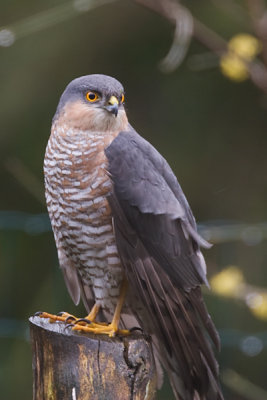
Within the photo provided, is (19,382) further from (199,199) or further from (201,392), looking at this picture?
(201,392)

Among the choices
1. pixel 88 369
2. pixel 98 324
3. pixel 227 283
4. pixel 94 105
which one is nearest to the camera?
pixel 88 369

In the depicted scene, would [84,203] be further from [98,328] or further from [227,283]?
[227,283]

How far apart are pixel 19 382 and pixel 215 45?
2.65 m

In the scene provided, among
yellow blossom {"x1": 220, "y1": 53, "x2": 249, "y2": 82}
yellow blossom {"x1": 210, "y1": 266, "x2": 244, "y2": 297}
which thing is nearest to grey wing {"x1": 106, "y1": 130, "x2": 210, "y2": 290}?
yellow blossom {"x1": 210, "y1": 266, "x2": 244, "y2": 297}

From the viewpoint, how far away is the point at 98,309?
12.0 feet

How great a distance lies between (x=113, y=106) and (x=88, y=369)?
1.19 m

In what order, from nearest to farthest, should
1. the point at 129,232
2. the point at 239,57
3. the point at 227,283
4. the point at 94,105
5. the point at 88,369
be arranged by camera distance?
the point at 88,369 → the point at 129,232 → the point at 94,105 → the point at 227,283 → the point at 239,57

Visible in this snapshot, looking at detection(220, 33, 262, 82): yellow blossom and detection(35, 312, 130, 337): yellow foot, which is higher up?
detection(220, 33, 262, 82): yellow blossom

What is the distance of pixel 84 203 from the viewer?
330 centimetres

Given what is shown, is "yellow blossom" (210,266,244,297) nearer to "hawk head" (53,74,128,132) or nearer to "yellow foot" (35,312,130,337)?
"yellow foot" (35,312,130,337)

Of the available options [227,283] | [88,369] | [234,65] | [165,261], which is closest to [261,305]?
[227,283]

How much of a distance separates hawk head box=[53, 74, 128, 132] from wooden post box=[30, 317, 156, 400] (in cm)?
99

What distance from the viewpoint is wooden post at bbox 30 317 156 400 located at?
9.11 ft

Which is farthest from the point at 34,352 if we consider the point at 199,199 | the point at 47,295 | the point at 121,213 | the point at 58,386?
the point at 199,199
